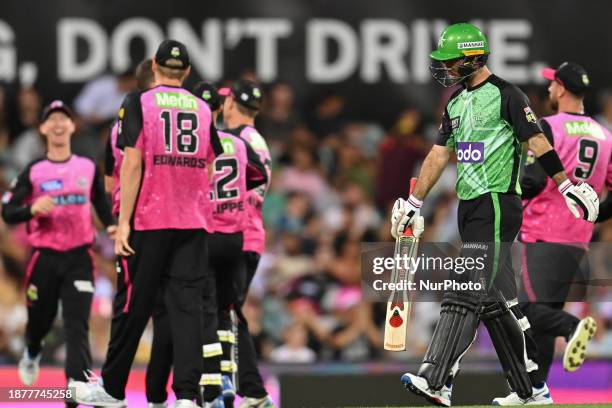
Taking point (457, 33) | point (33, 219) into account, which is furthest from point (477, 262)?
point (33, 219)

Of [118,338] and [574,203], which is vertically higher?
[574,203]

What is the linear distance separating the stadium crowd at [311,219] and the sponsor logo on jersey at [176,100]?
636cm

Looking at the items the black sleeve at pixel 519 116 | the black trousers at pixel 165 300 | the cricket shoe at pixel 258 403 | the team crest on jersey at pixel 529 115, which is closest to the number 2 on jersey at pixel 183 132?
the black trousers at pixel 165 300

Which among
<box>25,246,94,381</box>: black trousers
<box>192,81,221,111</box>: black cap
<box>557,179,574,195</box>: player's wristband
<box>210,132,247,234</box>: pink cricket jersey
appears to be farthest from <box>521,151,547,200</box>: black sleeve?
<box>25,246,94,381</box>: black trousers

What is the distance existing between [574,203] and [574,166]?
1.66m

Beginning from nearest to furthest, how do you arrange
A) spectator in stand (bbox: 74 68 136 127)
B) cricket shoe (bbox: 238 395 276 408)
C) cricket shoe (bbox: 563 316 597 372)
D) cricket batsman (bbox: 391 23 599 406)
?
cricket batsman (bbox: 391 23 599 406) → cricket shoe (bbox: 563 316 597 372) → cricket shoe (bbox: 238 395 276 408) → spectator in stand (bbox: 74 68 136 127)

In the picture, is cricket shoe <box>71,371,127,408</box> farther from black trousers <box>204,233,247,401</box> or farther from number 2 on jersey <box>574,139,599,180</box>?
number 2 on jersey <box>574,139,599,180</box>

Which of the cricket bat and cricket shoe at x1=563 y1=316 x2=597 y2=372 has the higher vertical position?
the cricket bat

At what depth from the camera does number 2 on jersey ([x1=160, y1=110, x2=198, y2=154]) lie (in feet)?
24.6

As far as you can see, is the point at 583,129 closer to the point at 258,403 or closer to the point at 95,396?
the point at 258,403

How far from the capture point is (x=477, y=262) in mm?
7371

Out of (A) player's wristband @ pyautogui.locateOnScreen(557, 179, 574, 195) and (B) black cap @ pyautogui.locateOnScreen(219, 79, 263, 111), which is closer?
(A) player's wristband @ pyautogui.locateOnScreen(557, 179, 574, 195)

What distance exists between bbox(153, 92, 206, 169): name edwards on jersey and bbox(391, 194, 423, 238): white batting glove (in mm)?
1135

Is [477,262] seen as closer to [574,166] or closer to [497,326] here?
[497,326]
